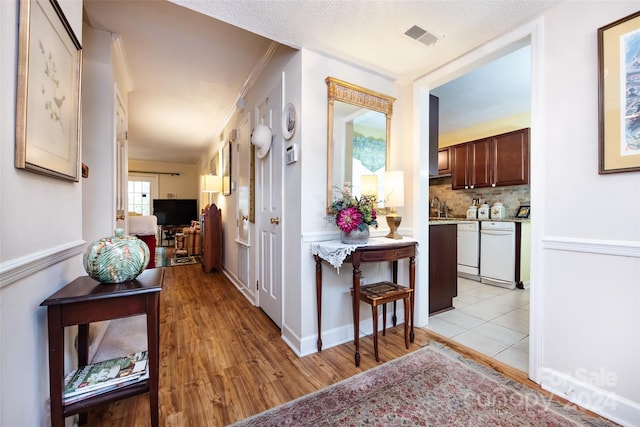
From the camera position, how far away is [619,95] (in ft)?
4.57

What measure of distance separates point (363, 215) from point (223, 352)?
1530mm

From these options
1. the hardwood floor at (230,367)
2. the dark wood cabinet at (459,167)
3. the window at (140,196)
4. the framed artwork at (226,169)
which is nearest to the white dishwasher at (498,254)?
the dark wood cabinet at (459,167)

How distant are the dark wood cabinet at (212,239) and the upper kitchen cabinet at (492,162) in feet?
13.9

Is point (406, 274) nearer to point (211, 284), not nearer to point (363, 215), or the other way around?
point (363, 215)

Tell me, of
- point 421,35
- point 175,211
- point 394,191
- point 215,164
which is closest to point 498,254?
point 394,191

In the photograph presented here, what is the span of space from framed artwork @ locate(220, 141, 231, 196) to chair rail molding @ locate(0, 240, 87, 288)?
10.2 feet

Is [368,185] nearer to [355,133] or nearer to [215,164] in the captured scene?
[355,133]

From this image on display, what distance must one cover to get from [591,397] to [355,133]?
2274 mm

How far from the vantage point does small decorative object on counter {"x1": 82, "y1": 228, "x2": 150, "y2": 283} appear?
1.12 meters

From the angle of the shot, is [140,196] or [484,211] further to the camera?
[140,196]

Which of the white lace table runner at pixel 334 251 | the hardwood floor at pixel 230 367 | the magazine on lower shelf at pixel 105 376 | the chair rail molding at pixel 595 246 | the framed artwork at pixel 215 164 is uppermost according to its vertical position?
the framed artwork at pixel 215 164

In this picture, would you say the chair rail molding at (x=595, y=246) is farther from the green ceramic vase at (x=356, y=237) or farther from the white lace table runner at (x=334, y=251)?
the green ceramic vase at (x=356, y=237)

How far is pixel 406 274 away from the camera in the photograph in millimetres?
2613

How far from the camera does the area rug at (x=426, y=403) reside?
4.54 feet
